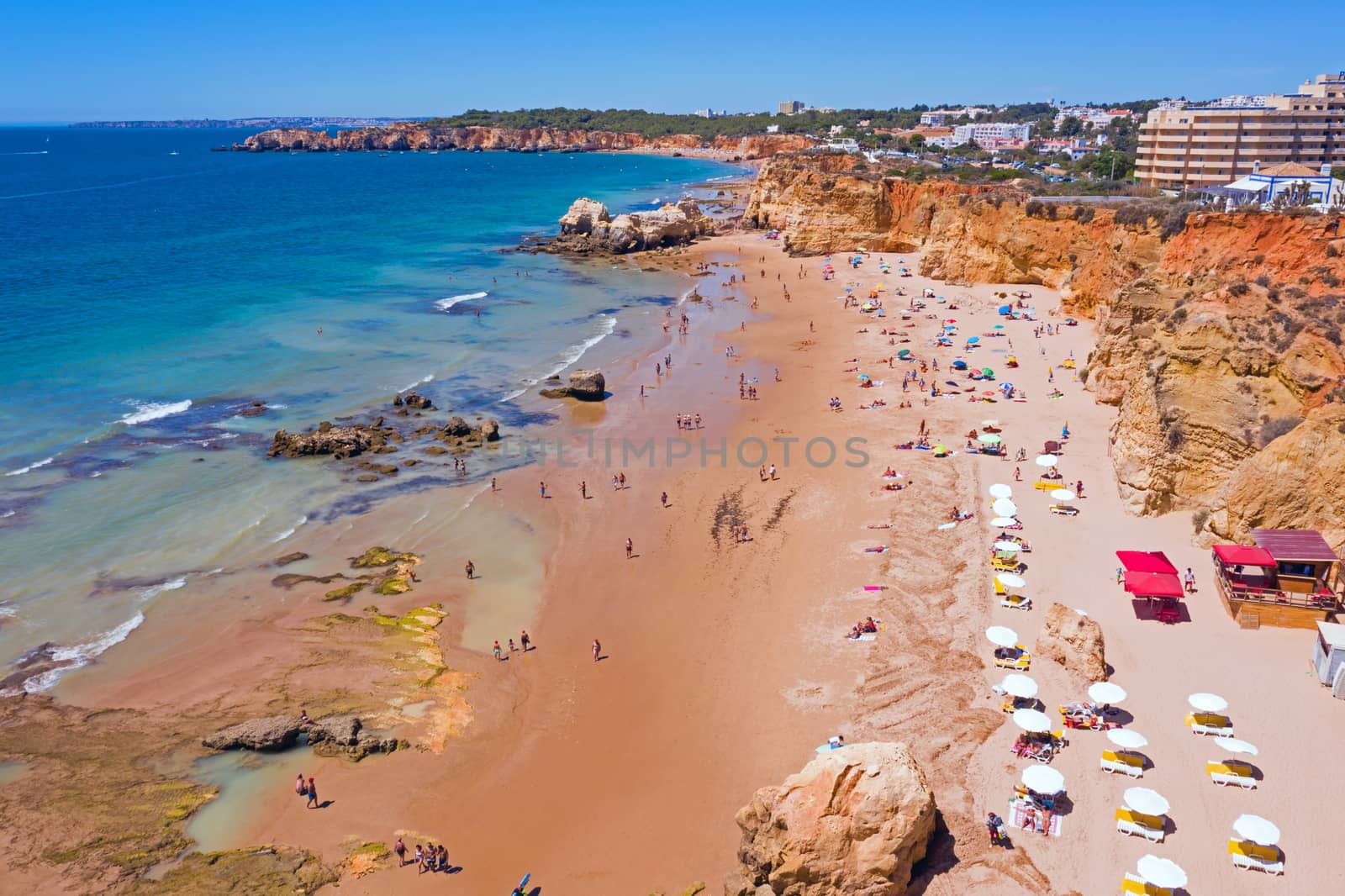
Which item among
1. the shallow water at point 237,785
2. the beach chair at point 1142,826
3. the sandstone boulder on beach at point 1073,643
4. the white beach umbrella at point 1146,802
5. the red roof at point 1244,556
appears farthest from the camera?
the red roof at point 1244,556

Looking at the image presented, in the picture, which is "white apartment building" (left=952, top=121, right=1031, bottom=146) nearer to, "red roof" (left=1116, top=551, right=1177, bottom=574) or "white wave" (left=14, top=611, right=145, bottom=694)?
"red roof" (left=1116, top=551, right=1177, bottom=574)

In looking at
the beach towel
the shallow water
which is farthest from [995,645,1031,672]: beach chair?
the shallow water

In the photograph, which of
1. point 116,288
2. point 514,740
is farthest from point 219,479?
point 116,288

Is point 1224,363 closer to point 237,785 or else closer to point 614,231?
point 237,785

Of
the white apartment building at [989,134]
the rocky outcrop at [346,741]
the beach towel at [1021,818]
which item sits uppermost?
the white apartment building at [989,134]

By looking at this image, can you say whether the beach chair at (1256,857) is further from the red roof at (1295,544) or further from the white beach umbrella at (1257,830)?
the red roof at (1295,544)

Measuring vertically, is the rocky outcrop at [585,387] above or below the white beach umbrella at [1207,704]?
above

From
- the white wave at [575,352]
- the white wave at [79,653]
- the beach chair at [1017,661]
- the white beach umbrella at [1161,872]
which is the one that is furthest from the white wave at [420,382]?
the white beach umbrella at [1161,872]

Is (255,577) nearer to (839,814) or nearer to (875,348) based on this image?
(839,814)
